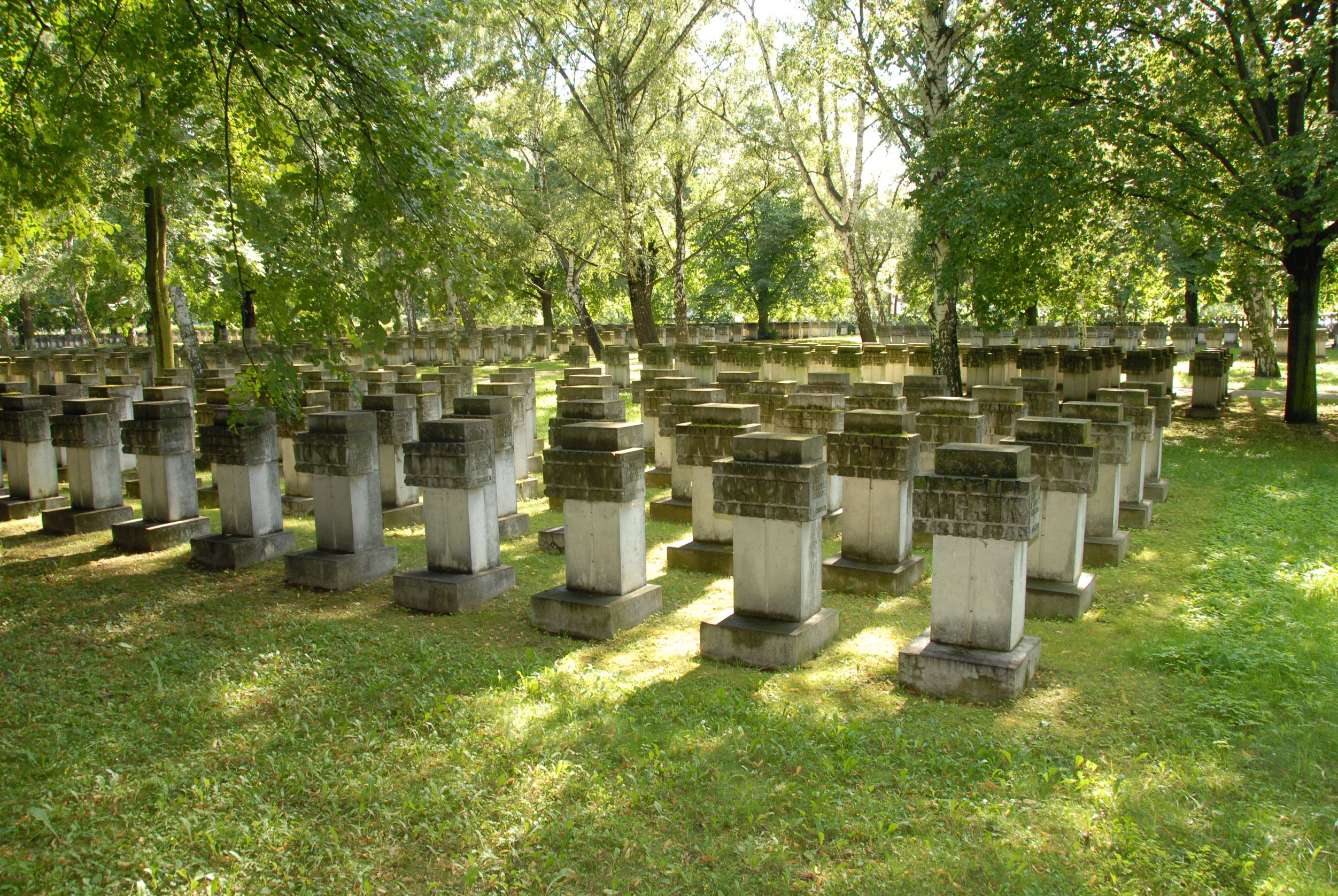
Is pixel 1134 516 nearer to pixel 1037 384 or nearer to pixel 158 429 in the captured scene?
pixel 1037 384

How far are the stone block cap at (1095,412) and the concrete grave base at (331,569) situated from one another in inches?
254

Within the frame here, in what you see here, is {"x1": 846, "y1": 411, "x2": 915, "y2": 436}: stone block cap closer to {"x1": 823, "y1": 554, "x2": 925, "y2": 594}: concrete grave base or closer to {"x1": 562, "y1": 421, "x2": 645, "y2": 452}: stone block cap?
{"x1": 823, "y1": 554, "x2": 925, "y2": 594}: concrete grave base

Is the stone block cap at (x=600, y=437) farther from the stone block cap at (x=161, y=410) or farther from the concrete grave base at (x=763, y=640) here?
the stone block cap at (x=161, y=410)

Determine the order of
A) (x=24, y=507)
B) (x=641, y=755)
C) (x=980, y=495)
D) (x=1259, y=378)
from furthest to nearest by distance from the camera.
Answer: (x=1259, y=378) → (x=24, y=507) → (x=980, y=495) → (x=641, y=755)

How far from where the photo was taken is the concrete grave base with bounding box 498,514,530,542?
365 inches

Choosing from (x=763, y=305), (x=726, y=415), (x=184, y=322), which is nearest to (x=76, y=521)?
(x=726, y=415)

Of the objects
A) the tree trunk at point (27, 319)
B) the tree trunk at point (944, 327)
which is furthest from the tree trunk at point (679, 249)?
the tree trunk at point (27, 319)

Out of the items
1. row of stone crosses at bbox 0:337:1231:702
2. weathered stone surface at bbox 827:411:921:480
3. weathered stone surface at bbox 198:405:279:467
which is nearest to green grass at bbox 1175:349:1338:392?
row of stone crosses at bbox 0:337:1231:702

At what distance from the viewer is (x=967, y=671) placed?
5246mm

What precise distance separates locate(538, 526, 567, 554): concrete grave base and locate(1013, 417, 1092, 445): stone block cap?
178 inches

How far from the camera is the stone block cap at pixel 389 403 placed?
29.6 ft

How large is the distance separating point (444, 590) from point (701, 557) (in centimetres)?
251

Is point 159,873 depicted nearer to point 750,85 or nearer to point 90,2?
point 90,2

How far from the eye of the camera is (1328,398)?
18.9 metres
